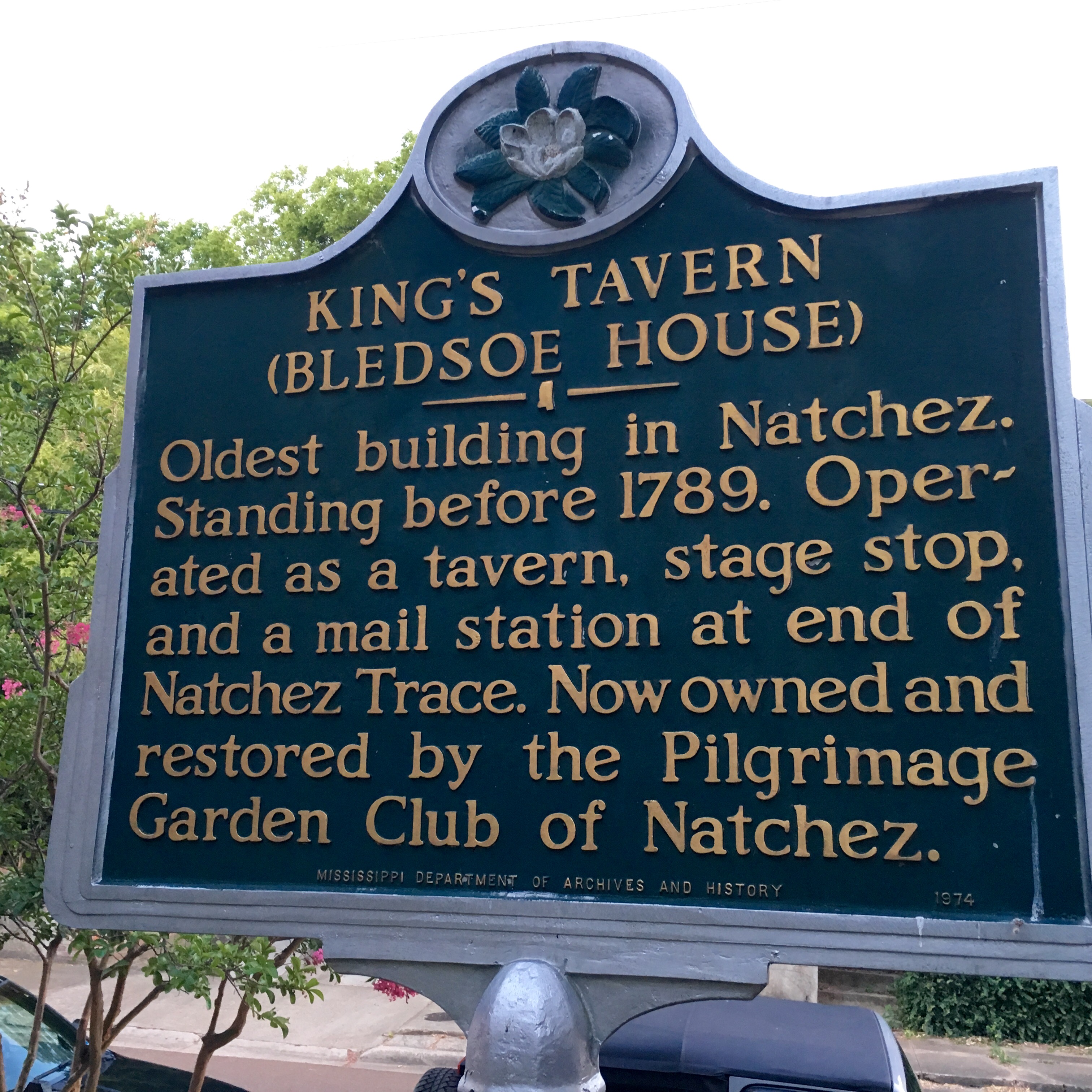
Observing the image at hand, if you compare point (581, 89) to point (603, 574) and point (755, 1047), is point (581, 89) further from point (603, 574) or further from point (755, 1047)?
point (755, 1047)

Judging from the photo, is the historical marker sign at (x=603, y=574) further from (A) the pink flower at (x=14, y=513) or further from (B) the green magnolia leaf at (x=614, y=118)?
(A) the pink flower at (x=14, y=513)

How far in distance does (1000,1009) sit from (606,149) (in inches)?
434

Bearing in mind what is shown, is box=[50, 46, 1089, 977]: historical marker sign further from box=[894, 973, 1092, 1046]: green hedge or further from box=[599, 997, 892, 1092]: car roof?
box=[894, 973, 1092, 1046]: green hedge

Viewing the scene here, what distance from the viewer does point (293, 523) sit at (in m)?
3.01

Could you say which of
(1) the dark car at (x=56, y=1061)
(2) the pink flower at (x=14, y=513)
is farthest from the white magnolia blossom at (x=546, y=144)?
(1) the dark car at (x=56, y=1061)

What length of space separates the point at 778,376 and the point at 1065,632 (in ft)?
3.12

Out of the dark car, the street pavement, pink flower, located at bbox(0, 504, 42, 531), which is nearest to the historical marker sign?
pink flower, located at bbox(0, 504, 42, 531)

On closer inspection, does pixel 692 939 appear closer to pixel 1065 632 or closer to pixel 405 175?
pixel 1065 632

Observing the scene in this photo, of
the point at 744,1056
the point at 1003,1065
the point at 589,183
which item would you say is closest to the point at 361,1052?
the point at 1003,1065

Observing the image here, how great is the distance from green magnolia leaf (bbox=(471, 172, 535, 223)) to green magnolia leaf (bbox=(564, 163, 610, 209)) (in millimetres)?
122

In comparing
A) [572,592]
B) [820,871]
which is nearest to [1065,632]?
[820,871]

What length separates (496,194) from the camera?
3047mm

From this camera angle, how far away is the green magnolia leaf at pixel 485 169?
9.95ft

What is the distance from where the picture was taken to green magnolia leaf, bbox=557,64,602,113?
2.96 m
